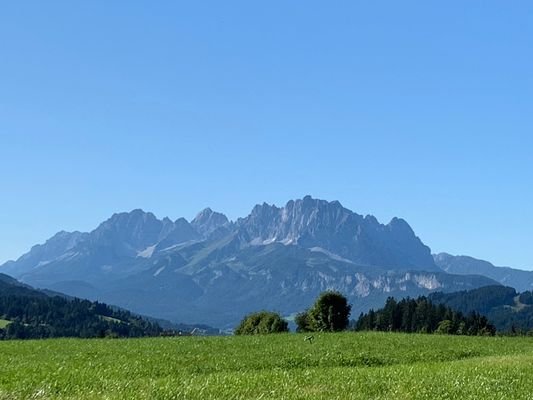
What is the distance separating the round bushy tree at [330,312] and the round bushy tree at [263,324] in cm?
1888

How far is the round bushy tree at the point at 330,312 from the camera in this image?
94938mm

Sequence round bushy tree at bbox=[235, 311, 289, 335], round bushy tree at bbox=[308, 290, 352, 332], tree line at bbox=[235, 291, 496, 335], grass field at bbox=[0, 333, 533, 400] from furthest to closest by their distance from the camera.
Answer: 1. round bushy tree at bbox=[235, 311, 289, 335]
2. tree line at bbox=[235, 291, 496, 335]
3. round bushy tree at bbox=[308, 290, 352, 332]
4. grass field at bbox=[0, 333, 533, 400]

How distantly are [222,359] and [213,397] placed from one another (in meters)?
16.6

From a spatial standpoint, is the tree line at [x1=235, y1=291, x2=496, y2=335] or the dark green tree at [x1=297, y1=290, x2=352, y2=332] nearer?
the dark green tree at [x1=297, y1=290, x2=352, y2=332]

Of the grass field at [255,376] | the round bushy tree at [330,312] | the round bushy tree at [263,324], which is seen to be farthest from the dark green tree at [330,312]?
the grass field at [255,376]

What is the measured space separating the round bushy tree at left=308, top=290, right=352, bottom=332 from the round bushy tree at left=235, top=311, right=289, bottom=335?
18.9 m

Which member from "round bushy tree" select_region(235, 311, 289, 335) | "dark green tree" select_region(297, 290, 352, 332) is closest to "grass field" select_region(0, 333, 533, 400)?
"dark green tree" select_region(297, 290, 352, 332)

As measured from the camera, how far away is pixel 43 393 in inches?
656

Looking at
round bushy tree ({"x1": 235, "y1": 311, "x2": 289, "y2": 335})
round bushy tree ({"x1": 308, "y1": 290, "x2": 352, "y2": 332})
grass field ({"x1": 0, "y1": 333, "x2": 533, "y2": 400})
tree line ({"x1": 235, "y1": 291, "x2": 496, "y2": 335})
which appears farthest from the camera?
round bushy tree ({"x1": 235, "y1": 311, "x2": 289, "y2": 335})

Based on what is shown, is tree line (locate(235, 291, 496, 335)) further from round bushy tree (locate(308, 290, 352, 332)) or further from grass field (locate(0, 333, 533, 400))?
grass field (locate(0, 333, 533, 400))

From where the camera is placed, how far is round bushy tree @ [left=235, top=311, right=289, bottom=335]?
116m

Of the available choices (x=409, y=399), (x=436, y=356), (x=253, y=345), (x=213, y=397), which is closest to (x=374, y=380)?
(x=409, y=399)

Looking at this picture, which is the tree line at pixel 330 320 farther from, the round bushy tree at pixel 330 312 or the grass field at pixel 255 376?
the grass field at pixel 255 376

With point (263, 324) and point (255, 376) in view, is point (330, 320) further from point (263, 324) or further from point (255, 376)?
point (255, 376)
